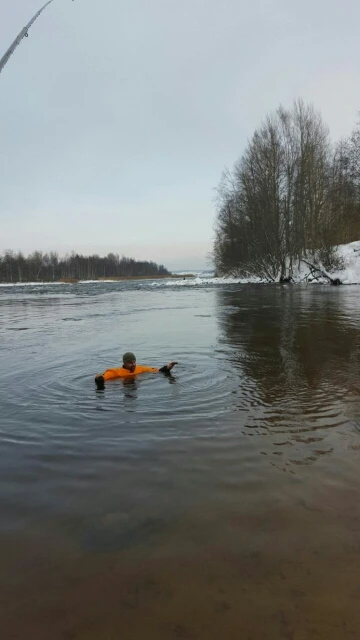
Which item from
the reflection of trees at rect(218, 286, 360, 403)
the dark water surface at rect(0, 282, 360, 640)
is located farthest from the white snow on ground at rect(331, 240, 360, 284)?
the dark water surface at rect(0, 282, 360, 640)

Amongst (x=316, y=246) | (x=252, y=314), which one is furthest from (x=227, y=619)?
(x=316, y=246)

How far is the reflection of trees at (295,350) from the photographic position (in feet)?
22.9

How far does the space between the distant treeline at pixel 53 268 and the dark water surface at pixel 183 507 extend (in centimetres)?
12591

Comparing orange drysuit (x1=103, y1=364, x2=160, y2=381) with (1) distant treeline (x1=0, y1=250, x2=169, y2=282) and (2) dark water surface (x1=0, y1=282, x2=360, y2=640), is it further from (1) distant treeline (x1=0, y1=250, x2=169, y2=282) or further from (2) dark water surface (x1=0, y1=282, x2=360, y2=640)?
(1) distant treeline (x1=0, y1=250, x2=169, y2=282)

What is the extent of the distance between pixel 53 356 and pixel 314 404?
22.3 ft

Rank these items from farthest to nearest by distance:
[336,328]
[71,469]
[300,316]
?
[300,316] → [336,328] → [71,469]

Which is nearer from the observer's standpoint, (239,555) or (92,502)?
(239,555)

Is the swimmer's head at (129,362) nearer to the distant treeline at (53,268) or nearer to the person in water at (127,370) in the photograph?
the person in water at (127,370)

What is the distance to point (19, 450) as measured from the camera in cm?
468

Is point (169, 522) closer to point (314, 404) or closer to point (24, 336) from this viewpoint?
point (314, 404)

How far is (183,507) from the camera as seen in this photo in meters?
3.35

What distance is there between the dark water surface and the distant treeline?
12591 centimetres

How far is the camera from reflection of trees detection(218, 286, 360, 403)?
274 inches

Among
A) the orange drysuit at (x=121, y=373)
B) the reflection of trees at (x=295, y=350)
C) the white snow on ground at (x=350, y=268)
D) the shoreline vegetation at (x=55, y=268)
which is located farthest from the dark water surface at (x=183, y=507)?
the shoreline vegetation at (x=55, y=268)
